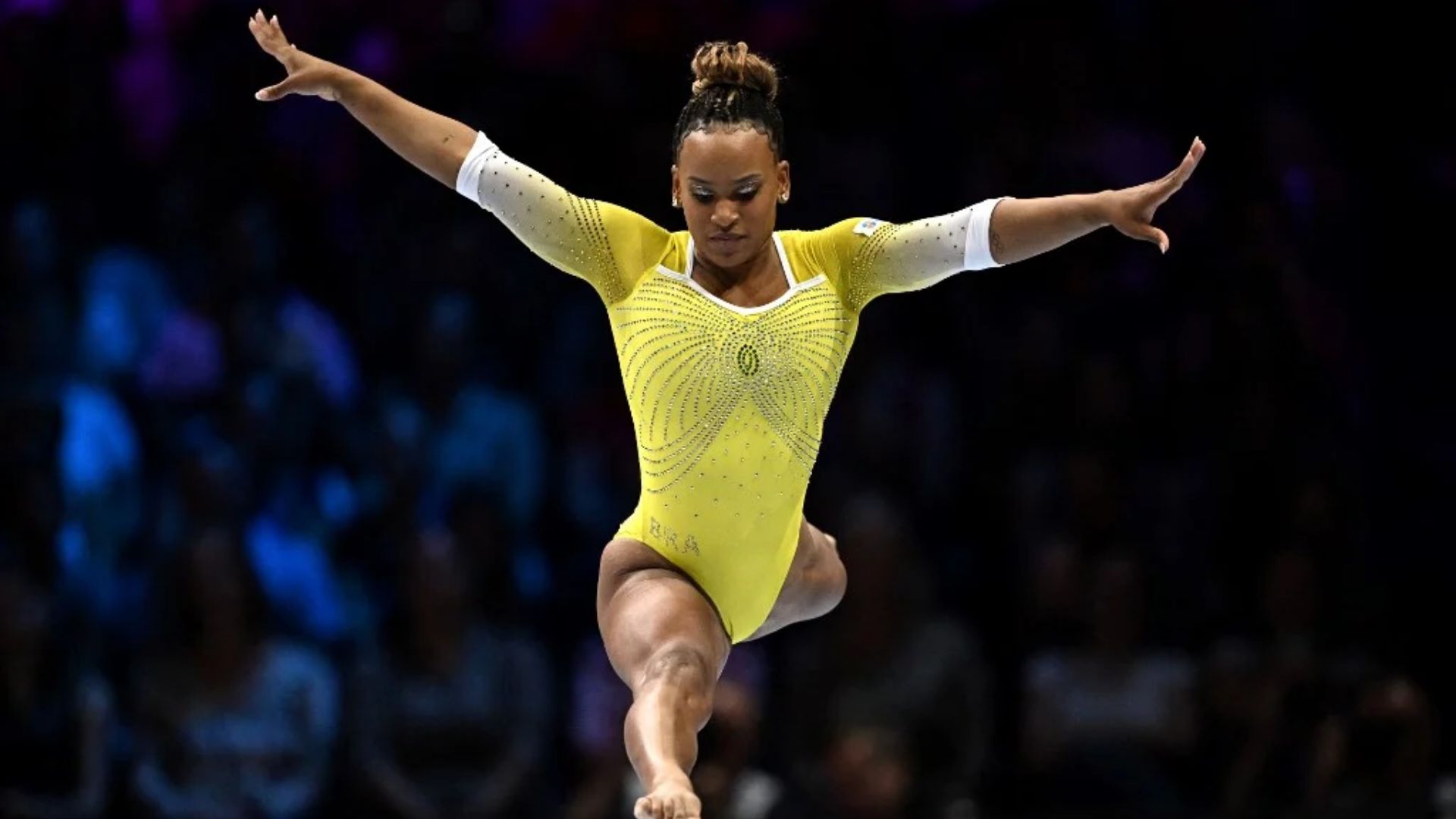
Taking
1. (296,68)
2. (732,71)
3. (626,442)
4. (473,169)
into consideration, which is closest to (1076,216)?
(732,71)

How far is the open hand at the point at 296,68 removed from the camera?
437 centimetres

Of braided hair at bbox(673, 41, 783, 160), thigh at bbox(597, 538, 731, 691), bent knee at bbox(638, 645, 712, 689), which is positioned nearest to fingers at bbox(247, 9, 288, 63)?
braided hair at bbox(673, 41, 783, 160)

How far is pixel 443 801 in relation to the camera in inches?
263

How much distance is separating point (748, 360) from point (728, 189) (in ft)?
1.30

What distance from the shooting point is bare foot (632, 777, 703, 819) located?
11.9 feet

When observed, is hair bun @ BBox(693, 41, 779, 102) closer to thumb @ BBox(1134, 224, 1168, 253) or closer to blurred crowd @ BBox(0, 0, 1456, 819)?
thumb @ BBox(1134, 224, 1168, 253)

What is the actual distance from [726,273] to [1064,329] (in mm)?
2970

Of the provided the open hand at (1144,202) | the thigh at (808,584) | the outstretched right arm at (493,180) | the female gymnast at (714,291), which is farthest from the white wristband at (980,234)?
the thigh at (808,584)

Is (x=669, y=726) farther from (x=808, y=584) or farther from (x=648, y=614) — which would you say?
(x=808, y=584)

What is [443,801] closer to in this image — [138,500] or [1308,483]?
[138,500]

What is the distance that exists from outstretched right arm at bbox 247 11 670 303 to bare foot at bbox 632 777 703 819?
51.9 inches

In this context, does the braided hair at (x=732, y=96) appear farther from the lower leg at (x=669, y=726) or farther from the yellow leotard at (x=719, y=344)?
the lower leg at (x=669, y=726)

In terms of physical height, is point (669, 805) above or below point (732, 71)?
below

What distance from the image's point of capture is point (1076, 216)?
4258 mm
